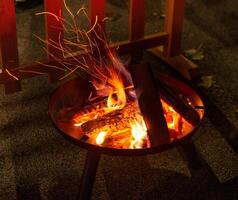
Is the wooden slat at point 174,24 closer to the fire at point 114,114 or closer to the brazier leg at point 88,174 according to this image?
the fire at point 114,114

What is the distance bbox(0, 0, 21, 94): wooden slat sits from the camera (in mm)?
2660

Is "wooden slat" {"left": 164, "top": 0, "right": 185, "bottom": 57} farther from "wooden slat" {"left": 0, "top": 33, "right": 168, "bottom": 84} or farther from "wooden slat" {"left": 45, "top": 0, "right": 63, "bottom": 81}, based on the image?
"wooden slat" {"left": 45, "top": 0, "right": 63, "bottom": 81}

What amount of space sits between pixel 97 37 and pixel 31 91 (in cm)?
69

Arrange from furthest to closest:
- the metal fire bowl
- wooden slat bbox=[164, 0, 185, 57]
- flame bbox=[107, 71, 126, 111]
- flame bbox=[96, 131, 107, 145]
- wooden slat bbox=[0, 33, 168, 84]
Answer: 1. wooden slat bbox=[164, 0, 185, 57]
2. wooden slat bbox=[0, 33, 168, 84]
3. flame bbox=[107, 71, 126, 111]
4. flame bbox=[96, 131, 107, 145]
5. the metal fire bowl

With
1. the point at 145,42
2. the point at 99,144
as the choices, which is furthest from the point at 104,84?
the point at 145,42

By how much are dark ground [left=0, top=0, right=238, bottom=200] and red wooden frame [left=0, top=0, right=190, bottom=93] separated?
231 mm

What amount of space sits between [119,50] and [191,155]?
1.12m

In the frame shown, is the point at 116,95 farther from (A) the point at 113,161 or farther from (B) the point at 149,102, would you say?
(A) the point at 113,161

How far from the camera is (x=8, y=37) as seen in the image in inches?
110

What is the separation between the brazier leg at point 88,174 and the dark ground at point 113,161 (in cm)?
16

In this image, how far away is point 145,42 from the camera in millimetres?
3350

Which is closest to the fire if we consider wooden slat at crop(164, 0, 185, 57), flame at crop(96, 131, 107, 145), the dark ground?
flame at crop(96, 131, 107, 145)

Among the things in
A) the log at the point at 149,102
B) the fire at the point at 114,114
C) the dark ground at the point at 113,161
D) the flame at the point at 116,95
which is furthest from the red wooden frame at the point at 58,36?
the log at the point at 149,102

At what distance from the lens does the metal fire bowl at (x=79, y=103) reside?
1.92 meters
